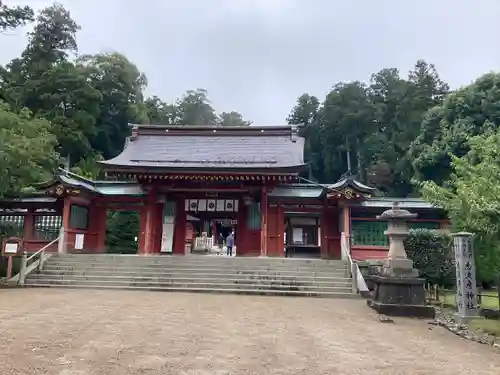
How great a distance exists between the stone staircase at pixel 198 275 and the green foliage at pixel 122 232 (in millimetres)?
7297

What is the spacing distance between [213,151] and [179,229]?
14.3 feet

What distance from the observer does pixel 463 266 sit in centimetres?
872

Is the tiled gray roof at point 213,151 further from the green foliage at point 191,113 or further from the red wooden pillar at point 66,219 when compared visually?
the green foliage at point 191,113

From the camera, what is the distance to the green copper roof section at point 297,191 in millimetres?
18453

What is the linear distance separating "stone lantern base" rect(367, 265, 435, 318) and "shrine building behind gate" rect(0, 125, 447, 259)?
6601mm

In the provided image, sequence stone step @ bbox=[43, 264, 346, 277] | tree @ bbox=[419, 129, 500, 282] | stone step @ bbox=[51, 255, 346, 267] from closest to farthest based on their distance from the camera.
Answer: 1. tree @ bbox=[419, 129, 500, 282]
2. stone step @ bbox=[43, 264, 346, 277]
3. stone step @ bbox=[51, 255, 346, 267]

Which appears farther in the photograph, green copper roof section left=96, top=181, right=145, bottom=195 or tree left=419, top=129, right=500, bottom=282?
green copper roof section left=96, top=181, right=145, bottom=195

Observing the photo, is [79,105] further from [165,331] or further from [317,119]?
[165,331]

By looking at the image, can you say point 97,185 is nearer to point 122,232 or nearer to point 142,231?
point 142,231

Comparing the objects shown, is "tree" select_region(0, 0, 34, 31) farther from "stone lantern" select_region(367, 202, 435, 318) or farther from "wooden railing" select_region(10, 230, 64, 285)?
"stone lantern" select_region(367, 202, 435, 318)

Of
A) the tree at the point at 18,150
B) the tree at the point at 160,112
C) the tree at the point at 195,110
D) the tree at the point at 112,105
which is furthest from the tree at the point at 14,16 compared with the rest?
the tree at the point at 195,110

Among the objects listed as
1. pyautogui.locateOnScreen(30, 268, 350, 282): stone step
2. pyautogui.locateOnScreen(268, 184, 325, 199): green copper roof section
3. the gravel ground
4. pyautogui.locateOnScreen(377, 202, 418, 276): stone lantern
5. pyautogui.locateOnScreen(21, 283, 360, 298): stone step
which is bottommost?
the gravel ground

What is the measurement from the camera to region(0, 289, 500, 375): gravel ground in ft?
16.7

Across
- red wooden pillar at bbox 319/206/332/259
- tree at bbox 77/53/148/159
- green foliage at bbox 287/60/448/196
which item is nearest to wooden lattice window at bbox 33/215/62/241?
red wooden pillar at bbox 319/206/332/259
